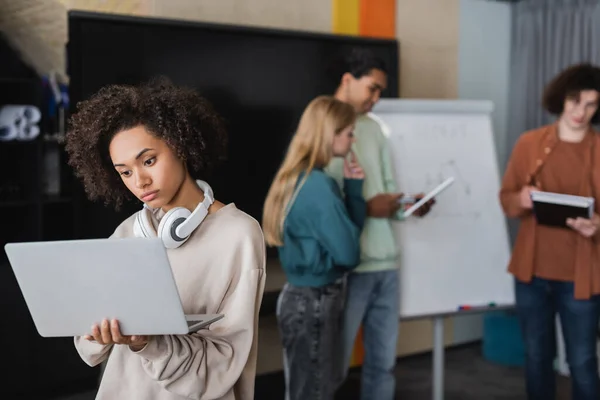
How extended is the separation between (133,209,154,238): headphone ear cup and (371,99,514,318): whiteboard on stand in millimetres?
1948

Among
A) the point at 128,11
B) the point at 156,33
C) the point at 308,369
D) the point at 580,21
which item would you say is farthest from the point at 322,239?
the point at 580,21

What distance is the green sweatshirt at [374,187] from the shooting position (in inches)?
98.8

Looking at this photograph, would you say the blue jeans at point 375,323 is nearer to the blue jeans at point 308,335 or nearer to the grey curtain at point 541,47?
the blue jeans at point 308,335

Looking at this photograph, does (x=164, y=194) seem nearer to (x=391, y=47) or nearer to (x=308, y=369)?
(x=308, y=369)

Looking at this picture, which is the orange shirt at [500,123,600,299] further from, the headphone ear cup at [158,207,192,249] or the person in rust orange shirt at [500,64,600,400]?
the headphone ear cup at [158,207,192,249]

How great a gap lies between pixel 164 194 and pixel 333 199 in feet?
3.55

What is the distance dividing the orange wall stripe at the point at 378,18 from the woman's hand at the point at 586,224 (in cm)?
148

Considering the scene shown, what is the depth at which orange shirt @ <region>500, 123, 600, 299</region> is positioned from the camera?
2.42 meters

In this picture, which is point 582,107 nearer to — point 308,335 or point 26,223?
point 308,335

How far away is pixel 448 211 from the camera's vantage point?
2.96 meters

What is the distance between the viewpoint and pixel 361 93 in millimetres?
2602

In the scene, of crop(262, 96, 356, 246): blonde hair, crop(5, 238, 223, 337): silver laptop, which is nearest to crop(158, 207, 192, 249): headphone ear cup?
crop(5, 238, 223, 337): silver laptop

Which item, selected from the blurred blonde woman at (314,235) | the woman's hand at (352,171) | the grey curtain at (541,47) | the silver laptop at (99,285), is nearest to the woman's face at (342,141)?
the blurred blonde woman at (314,235)

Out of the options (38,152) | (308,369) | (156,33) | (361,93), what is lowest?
(308,369)
